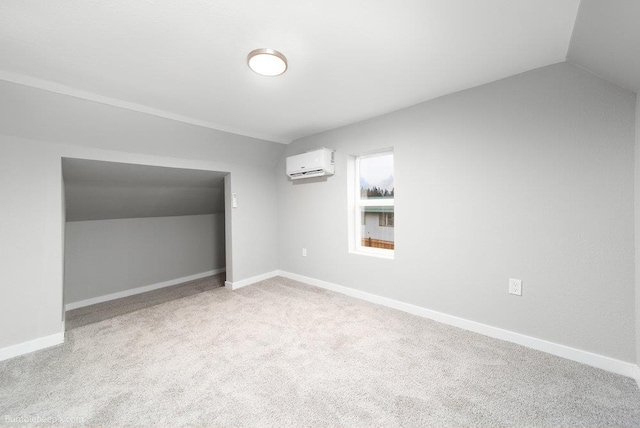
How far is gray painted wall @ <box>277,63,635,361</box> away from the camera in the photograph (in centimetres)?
172

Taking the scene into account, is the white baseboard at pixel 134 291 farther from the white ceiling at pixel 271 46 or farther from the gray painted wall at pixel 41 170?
the white ceiling at pixel 271 46

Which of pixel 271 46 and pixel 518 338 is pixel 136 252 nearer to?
pixel 271 46

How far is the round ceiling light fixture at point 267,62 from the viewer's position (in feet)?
5.37

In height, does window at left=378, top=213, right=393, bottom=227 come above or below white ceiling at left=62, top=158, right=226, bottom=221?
below

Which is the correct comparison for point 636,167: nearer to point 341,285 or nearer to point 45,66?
point 341,285

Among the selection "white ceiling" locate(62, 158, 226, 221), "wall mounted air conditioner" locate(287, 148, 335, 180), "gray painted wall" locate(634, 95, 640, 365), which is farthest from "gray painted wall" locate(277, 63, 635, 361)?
"white ceiling" locate(62, 158, 226, 221)

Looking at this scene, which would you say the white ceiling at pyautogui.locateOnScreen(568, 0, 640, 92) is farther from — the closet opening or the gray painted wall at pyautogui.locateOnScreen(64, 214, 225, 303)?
the gray painted wall at pyautogui.locateOnScreen(64, 214, 225, 303)

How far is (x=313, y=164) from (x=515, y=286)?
2415 millimetres

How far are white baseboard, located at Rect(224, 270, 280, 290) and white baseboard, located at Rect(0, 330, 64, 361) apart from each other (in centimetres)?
168

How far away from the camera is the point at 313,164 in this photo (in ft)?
10.9

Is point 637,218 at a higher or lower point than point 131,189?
lower

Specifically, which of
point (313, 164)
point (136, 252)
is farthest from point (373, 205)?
point (136, 252)

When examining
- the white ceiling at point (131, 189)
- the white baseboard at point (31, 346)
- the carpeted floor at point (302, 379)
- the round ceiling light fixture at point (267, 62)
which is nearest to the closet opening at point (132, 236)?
the white ceiling at point (131, 189)

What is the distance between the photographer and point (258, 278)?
12.7ft
